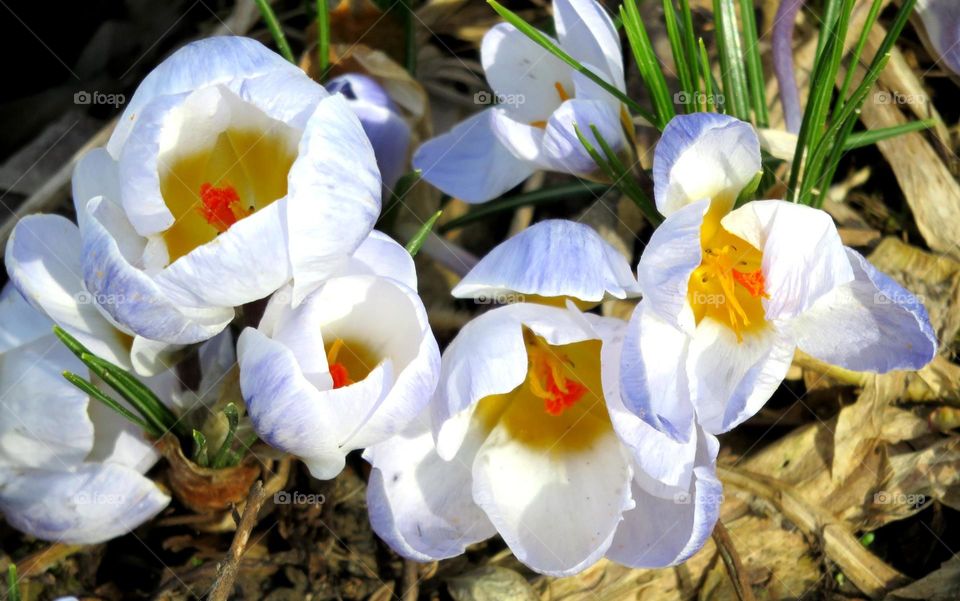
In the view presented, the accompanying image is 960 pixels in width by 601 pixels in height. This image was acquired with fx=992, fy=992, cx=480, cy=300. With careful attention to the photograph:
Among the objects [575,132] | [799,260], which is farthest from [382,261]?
[799,260]

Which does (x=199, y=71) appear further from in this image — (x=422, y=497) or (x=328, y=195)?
(x=422, y=497)

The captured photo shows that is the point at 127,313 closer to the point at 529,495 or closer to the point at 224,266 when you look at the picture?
the point at 224,266

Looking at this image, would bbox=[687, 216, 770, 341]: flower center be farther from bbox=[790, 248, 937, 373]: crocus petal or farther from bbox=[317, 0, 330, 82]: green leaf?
bbox=[317, 0, 330, 82]: green leaf

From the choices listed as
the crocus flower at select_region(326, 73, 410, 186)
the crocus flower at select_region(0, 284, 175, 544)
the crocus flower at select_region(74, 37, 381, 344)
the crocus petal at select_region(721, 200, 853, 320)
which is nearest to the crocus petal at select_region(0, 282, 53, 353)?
the crocus flower at select_region(0, 284, 175, 544)

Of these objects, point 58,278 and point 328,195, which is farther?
point 58,278

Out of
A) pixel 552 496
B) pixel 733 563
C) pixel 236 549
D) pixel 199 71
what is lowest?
pixel 733 563

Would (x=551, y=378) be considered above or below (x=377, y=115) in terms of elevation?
below

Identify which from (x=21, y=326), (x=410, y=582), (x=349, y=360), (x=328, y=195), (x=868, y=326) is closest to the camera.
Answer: (x=328, y=195)

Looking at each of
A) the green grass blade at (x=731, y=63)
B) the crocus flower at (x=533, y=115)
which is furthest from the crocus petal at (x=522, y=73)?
the green grass blade at (x=731, y=63)
